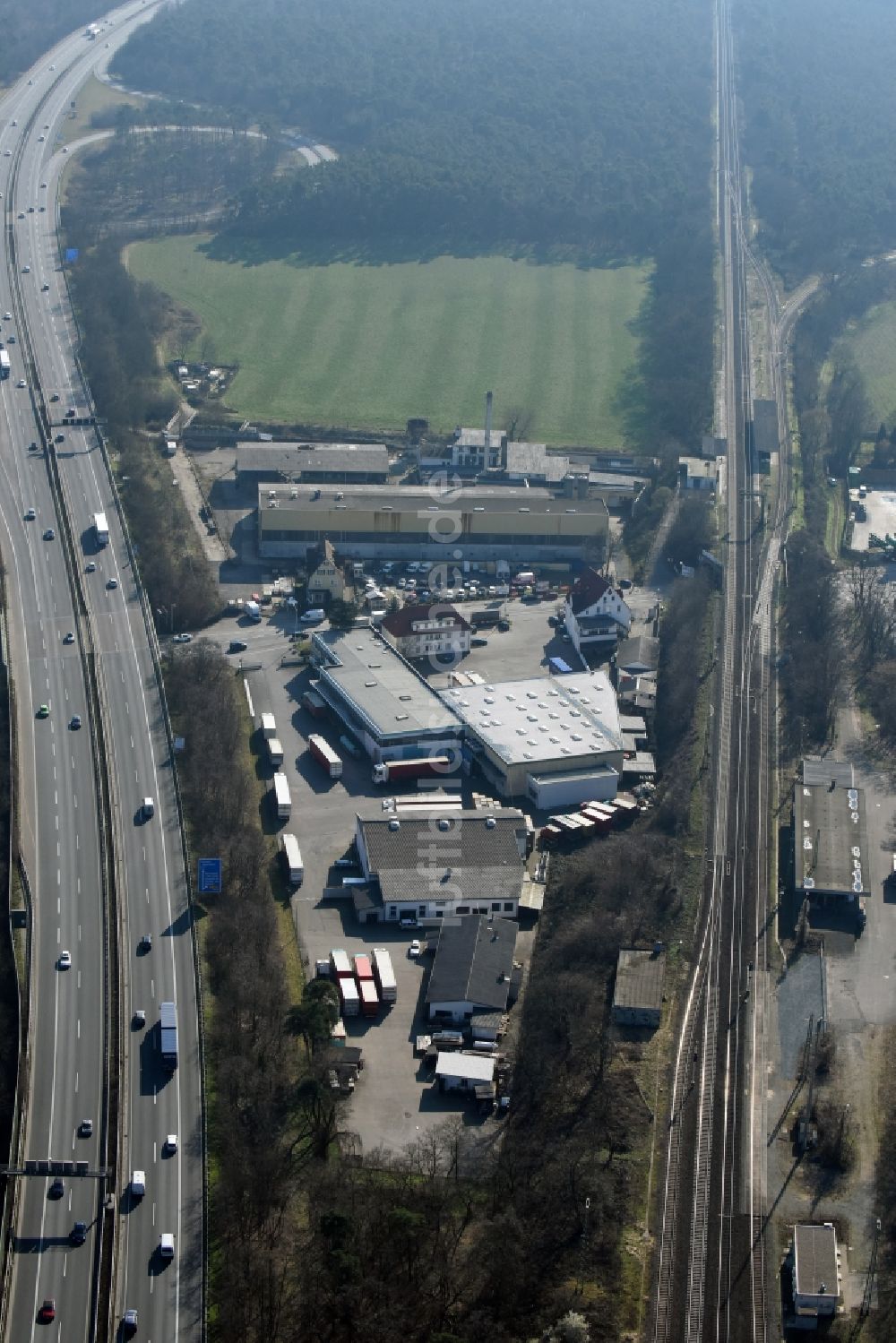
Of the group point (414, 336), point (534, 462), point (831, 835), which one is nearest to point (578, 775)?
point (831, 835)

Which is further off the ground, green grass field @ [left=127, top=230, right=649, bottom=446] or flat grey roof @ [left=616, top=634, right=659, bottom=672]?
green grass field @ [left=127, top=230, right=649, bottom=446]

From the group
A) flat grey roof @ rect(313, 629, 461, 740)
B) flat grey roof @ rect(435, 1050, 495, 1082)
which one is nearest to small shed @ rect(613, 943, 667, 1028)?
flat grey roof @ rect(435, 1050, 495, 1082)

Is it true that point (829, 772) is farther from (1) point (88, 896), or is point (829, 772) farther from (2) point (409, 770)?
(1) point (88, 896)

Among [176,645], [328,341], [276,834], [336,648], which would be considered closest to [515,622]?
[336,648]

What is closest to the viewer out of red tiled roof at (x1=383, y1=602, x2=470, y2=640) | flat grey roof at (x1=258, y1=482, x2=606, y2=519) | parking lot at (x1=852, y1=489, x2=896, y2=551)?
red tiled roof at (x1=383, y1=602, x2=470, y2=640)

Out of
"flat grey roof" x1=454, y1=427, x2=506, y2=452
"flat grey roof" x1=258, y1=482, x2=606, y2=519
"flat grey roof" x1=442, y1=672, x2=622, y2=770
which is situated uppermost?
"flat grey roof" x1=454, y1=427, x2=506, y2=452

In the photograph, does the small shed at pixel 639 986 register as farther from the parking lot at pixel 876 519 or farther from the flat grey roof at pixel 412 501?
the parking lot at pixel 876 519

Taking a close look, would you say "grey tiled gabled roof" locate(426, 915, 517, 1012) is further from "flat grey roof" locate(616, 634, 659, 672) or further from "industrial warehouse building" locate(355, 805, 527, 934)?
"flat grey roof" locate(616, 634, 659, 672)
